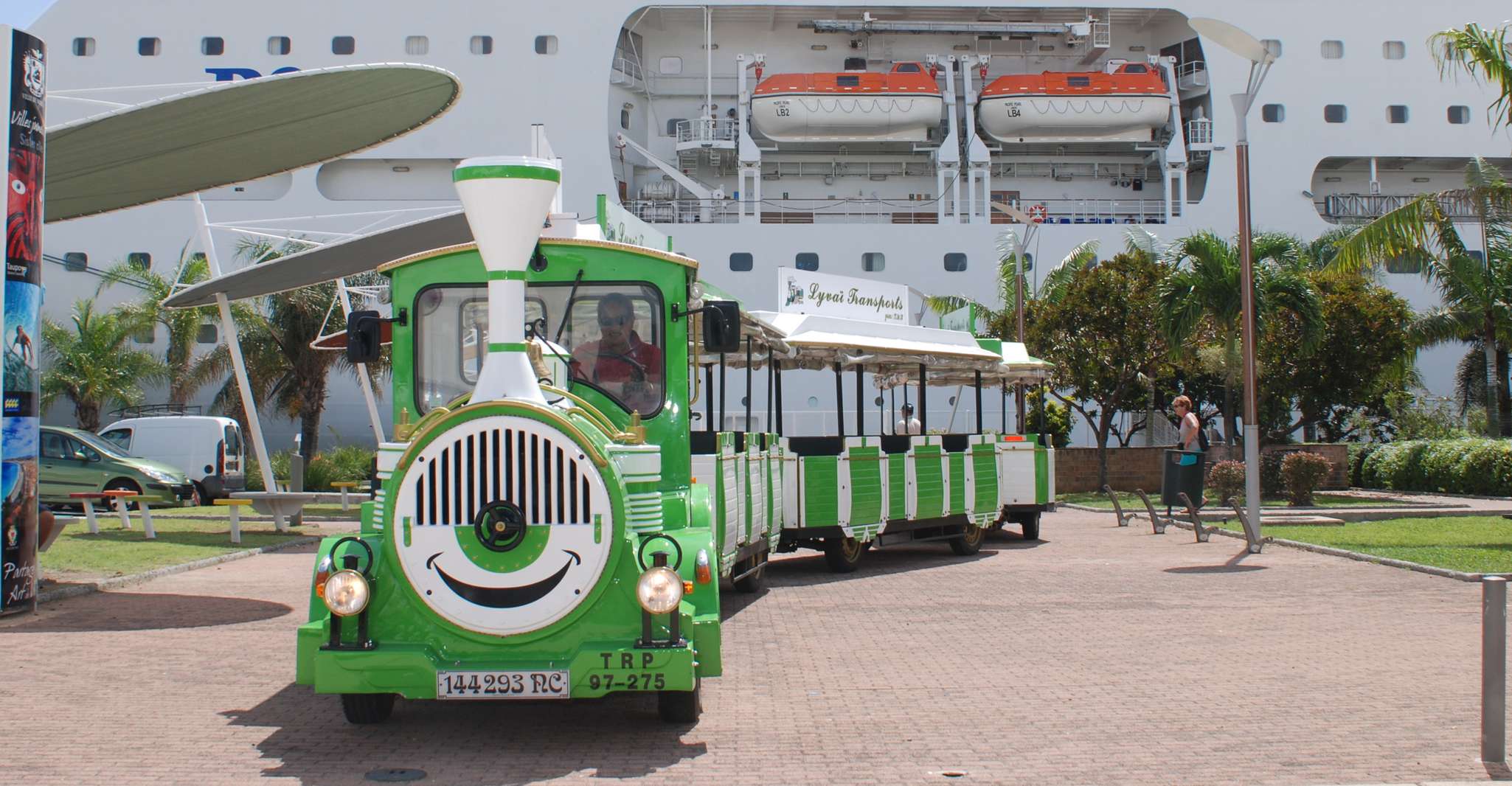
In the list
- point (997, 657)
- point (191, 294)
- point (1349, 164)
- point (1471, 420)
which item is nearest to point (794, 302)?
point (997, 657)

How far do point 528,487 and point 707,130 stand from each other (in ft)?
84.9

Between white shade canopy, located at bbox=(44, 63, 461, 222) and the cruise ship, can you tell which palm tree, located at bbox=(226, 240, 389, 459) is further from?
white shade canopy, located at bbox=(44, 63, 461, 222)

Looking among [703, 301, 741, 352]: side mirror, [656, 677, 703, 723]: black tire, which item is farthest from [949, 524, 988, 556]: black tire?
[656, 677, 703, 723]: black tire

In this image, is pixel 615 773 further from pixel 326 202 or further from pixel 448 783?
pixel 326 202

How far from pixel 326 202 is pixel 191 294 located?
15.6 meters

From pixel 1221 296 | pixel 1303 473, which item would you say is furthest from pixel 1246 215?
→ pixel 1221 296

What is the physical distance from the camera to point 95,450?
20391 millimetres

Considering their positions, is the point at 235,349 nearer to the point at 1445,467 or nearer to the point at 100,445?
the point at 100,445

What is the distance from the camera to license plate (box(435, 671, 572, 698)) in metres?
5.32

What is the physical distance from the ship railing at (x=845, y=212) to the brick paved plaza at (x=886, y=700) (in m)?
20.8

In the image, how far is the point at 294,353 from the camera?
26375 mm

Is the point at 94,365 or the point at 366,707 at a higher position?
the point at 94,365

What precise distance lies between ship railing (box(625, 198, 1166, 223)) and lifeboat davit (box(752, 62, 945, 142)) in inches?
81.5

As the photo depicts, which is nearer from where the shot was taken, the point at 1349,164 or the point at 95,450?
the point at 95,450
